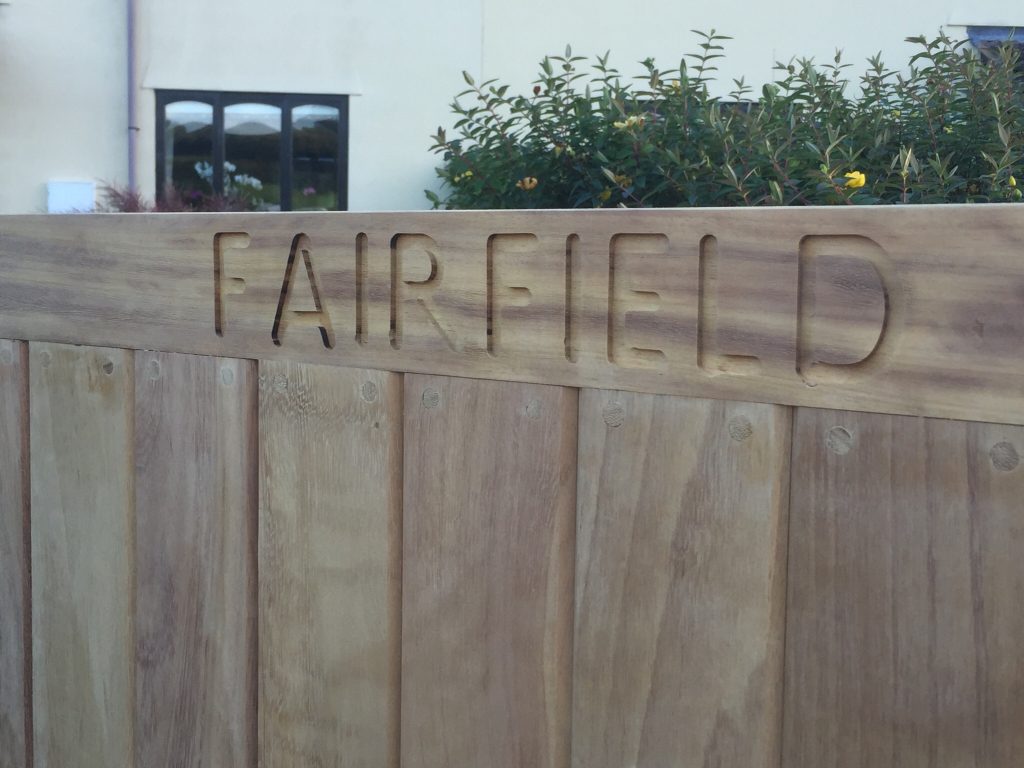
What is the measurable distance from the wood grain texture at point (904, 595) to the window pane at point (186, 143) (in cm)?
635

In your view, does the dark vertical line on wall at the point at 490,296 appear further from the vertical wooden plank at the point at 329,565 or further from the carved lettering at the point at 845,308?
the carved lettering at the point at 845,308

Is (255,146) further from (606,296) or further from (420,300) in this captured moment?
(606,296)

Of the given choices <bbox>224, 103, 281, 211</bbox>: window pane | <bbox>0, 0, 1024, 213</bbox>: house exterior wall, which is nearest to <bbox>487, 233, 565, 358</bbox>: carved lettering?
<bbox>0, 0, 1024, 213</bbox>: house exterior wall

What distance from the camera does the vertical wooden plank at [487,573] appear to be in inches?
34.9

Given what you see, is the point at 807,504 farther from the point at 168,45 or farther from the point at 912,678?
the point at 168,45

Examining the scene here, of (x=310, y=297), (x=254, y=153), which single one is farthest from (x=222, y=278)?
(x=254, y=153)

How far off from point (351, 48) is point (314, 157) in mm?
711

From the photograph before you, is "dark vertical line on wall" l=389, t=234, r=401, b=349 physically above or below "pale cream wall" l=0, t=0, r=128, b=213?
below

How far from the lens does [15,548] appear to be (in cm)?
130

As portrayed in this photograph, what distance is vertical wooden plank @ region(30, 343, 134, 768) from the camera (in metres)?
1.20

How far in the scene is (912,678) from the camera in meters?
0.71

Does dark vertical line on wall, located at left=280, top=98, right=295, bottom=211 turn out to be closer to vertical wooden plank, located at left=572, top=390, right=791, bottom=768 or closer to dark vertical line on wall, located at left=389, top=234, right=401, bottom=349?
dark vertical line on wall, located at left=389, top=234, right=401, bottom=349

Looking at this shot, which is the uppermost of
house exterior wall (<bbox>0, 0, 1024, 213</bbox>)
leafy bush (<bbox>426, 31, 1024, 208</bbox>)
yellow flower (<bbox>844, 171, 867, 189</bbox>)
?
house exterior wall (<bbox>0, 0, 1024, 213</bbox>)

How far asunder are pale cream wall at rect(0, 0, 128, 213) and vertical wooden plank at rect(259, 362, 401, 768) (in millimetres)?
6114
